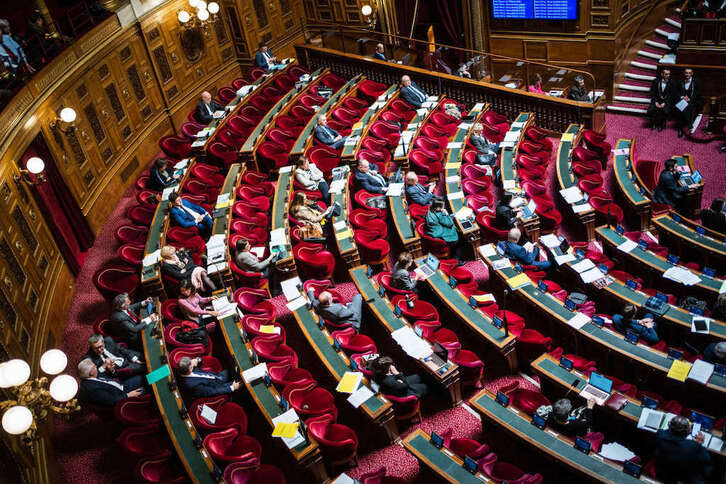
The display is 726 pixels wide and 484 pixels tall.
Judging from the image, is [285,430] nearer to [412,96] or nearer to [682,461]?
[682,461]

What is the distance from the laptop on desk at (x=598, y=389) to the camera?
591cm

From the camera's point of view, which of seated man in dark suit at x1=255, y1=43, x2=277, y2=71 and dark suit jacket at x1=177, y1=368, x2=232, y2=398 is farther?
seated man in dark suit at x1=255, y1=43, x2=277, y2=71

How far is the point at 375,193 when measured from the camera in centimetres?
959

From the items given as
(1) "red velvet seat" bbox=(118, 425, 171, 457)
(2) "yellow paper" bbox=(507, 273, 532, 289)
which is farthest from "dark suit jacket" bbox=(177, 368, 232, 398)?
(2) "yellow paper" bbox=(507, 273, 532, 289)

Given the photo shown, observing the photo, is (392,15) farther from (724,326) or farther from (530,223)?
(724,326)

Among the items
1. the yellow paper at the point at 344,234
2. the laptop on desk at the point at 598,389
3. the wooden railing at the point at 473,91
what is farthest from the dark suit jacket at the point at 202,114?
the laptop on desk at the point at 598,389

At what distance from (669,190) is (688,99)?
3.03 m

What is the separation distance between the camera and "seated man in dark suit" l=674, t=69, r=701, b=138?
435 inches

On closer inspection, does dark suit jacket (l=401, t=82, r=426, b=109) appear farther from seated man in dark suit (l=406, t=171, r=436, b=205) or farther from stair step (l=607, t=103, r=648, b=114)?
stair step (l=607, t=103, r=648, b=114)

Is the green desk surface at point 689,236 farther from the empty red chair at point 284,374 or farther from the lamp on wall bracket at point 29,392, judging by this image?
the lamp on wall bracket at point 29,392

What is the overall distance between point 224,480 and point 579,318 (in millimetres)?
3941

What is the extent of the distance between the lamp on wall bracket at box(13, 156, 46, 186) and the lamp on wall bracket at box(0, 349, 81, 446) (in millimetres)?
3996

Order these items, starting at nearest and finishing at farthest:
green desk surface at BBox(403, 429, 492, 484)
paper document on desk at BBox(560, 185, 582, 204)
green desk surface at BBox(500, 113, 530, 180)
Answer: green desk surface at BBox(403, 429, 492, 484)
paper document on desk at BBox(560, 185, 582, 204)
green desk surface at BBox(500, 113, 530, 180)

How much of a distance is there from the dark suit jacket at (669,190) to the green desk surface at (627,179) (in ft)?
0.90
